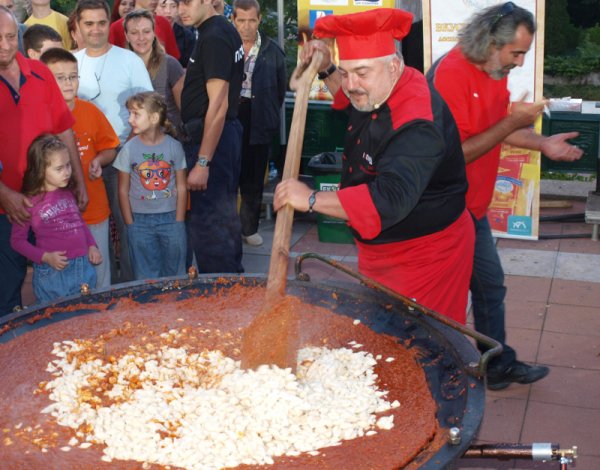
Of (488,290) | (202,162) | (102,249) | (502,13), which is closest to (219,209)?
(202,162)

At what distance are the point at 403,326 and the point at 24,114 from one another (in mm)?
2594

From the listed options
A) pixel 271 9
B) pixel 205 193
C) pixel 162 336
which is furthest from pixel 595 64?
pixel 162 336

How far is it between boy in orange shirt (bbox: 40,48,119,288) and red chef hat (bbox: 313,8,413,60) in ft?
8.38

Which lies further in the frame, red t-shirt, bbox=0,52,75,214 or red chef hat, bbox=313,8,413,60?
red t-shirt, bbox=0,52,75,214

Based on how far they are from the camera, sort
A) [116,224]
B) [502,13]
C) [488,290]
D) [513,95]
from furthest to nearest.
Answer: [513,95] < [116,224] < [488,290] < [502,13]

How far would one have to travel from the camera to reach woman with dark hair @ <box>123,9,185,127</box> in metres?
5.86

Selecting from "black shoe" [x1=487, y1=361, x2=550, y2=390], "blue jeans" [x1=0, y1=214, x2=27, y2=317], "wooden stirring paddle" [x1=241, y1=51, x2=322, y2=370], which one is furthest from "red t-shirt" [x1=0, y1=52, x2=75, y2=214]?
"black shoe" [x1=487, y1=361, x2=550, y2=390]

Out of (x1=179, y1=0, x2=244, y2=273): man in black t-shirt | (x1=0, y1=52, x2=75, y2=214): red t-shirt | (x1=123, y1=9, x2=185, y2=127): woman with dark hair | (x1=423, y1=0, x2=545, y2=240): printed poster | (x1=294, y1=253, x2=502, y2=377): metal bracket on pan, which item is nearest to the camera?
(x1=294, y1=253, x2=502, y2=377): metal bracket on pan

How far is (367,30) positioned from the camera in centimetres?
284

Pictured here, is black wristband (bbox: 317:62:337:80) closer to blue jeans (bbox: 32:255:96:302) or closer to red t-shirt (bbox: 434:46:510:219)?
red t-shirt (bbox: 434:46:510:219)

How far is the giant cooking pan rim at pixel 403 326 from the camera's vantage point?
2295 millimetres

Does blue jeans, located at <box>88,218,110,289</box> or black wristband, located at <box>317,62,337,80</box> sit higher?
black wristband, located at <box>317,62,337,80</box>

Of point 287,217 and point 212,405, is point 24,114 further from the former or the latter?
point 212,405

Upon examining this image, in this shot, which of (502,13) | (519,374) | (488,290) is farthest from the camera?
(519,374)
